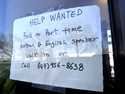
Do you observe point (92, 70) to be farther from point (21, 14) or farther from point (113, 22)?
point (21, 14)

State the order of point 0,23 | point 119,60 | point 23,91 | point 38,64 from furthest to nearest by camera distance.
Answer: point 0,23
point 23,91
point 38,64
point 119,60

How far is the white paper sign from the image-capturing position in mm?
1382

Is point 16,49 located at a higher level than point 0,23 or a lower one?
lower

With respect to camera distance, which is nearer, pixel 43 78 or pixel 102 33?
pixel 102 33

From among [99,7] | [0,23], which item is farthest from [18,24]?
[99,7]

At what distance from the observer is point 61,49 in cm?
150

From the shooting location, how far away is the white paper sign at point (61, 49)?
1382 millimetres

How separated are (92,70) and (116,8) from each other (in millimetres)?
A: 338

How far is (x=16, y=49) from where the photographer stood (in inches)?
67.7

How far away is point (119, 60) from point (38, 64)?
493 mm

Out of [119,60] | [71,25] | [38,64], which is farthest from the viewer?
[38,64]

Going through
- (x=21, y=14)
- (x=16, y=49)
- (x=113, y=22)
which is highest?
(x=21, y=14)

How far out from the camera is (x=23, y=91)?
→ 66.8 inches

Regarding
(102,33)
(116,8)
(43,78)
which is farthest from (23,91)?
(116,8)
